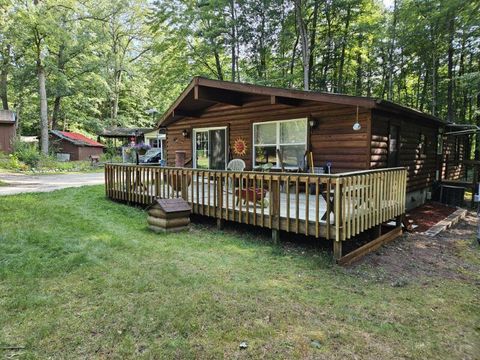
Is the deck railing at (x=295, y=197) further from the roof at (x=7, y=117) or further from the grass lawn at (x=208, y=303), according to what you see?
the roof at (x=7, y=117)

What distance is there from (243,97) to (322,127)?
102 inches

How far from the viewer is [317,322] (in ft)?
9.62

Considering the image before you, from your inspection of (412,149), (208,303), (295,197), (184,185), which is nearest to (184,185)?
(184,185)

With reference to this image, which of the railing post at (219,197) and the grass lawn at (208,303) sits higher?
the railing post at (219,197)

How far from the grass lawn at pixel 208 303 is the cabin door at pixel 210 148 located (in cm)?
528

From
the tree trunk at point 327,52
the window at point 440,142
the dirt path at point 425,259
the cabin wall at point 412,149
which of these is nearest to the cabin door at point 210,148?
the cabin wall at point 412,149

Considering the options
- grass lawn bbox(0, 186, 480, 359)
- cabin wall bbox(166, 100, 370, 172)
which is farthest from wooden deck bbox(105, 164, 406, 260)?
cabin wall bbox(166, 100, 370, 172)

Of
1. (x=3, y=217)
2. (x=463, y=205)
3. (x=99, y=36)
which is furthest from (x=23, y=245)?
(x=99, y=36)

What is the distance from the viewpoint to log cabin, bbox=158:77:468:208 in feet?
23.1

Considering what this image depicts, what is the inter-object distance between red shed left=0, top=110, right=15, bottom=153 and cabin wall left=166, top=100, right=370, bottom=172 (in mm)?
17257

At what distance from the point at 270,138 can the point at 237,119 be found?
1.34 m

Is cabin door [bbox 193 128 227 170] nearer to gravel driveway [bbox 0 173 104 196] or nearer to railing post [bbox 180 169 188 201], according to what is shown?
railing post [bbox 180 169 188 201]

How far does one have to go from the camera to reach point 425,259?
516 cm

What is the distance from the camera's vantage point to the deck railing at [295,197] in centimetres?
449
